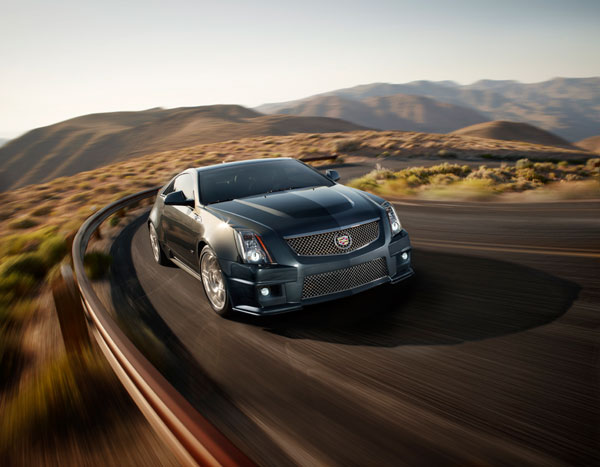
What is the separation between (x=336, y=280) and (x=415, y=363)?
116 centimetres

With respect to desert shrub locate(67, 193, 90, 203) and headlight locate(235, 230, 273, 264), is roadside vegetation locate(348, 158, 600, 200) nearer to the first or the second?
headlight locate(235, 230, 273, 264)

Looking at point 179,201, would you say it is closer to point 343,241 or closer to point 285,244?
point 285,244

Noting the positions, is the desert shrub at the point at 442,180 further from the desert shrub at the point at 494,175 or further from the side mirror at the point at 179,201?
the side mirror at the point at 179,201

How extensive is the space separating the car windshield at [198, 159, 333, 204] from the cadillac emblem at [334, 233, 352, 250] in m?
1.56

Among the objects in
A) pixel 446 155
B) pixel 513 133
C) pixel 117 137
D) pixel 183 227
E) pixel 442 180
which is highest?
pixel 183 227

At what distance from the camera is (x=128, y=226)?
1198 cm

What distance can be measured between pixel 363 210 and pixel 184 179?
9.70ft

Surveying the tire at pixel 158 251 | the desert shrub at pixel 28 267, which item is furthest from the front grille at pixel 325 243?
the desert shrub at pixel 28 267

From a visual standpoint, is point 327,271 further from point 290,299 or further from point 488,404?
point 488,404

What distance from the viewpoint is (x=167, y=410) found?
2.01 metres

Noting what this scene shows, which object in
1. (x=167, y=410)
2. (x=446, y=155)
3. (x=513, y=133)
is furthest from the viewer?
(x=513, y=133)

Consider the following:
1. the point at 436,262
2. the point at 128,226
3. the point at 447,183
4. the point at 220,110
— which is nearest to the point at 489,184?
the point at 447,183

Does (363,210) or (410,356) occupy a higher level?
(363,210)

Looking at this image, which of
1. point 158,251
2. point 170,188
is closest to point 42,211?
point 158,251
